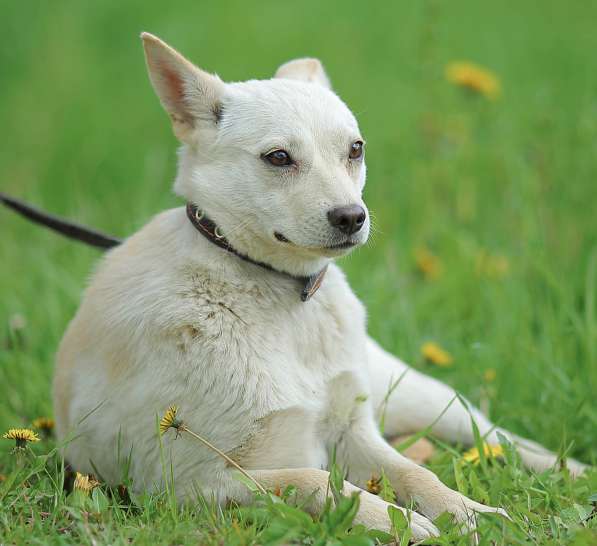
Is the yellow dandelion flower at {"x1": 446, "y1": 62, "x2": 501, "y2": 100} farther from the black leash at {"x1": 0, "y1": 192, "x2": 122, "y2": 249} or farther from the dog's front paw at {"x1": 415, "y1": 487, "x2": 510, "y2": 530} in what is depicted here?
the dog's front paw at {"x1": 415, "y1": 487, "x2": 510, "y2": 530}

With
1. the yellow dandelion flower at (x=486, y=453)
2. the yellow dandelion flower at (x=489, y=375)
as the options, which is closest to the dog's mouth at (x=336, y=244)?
the yellow dandelion flower at (x=486, y=453)

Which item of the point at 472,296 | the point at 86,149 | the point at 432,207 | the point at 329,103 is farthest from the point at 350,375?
the point at 86,149

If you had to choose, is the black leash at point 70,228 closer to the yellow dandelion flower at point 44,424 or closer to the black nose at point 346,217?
the yellow dandelion flower at point 44,424

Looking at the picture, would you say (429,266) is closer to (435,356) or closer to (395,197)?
(395,197)

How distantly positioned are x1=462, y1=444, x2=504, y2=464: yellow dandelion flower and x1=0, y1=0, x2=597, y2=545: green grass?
0.05 metres

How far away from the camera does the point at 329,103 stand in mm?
3129

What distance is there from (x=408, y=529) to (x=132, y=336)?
3.58 feet

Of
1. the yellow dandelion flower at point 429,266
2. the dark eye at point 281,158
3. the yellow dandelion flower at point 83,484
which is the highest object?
the dark eye at point 281,158

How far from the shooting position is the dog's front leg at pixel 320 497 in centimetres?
272

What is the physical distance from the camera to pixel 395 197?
20.1 ft

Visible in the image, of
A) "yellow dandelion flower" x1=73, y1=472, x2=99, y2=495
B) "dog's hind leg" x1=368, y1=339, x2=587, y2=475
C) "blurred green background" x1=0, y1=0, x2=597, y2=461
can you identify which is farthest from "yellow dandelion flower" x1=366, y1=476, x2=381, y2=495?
"yellow dandelion flower" x1=73, y1=472, x2=99, y2=495

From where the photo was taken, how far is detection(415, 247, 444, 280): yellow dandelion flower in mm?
5258

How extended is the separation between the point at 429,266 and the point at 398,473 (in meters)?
2.40

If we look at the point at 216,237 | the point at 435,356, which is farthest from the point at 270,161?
the point at 435,356
